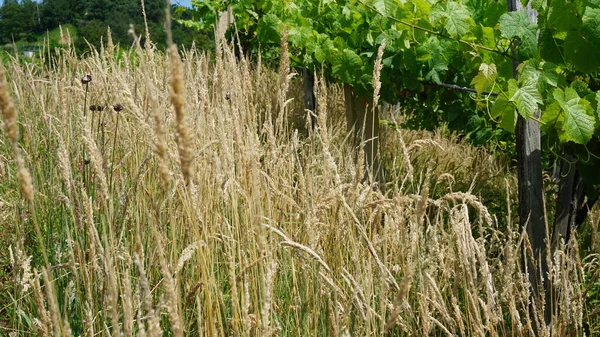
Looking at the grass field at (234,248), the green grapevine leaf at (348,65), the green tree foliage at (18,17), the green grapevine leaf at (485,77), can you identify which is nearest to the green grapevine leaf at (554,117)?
the green grapevine leaf at (485,77)

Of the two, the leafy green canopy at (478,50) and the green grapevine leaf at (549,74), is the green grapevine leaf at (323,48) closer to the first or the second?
the leafy green canopy at (478,50)

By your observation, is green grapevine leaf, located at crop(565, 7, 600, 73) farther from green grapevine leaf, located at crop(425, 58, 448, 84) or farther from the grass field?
green grapevine leaf, located at crop(425, 58, 448, 84)

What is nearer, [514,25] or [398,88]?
[514,25]

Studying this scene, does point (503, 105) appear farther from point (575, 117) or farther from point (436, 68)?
point (436, 68)

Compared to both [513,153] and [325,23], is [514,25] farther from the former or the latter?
[513,153]

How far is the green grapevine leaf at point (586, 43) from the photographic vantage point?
217cm

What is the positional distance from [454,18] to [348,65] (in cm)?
141

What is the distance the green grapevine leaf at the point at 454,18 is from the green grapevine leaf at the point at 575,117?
50cm

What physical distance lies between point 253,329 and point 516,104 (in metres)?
1.17

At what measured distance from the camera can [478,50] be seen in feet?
9.43

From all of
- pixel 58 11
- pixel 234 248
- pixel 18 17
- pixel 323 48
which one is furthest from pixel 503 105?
pixel 18 17

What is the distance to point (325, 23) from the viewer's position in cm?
477

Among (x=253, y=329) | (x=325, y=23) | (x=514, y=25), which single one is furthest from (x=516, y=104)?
(x=325, y=23)

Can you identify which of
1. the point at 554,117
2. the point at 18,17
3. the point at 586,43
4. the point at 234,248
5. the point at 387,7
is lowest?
the point at 234,248
